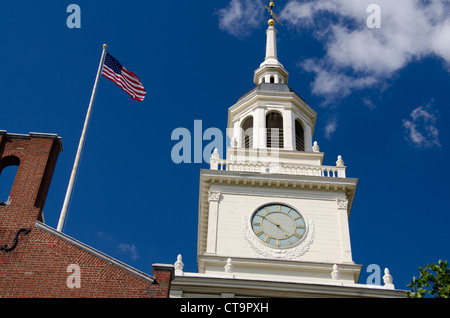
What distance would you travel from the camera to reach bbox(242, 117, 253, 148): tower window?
3452 cm

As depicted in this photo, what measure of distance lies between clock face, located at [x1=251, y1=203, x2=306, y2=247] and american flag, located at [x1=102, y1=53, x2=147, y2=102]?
786 centimetres

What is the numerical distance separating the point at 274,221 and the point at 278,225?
307 millimetres

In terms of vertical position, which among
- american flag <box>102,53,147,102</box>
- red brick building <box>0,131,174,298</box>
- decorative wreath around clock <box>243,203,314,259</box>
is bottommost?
red brick building <box>0,131,174,298</box>

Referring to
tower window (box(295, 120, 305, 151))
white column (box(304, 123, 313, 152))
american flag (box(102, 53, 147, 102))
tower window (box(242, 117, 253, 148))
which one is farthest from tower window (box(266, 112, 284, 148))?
american flag (box(102, 53, 147, 102))

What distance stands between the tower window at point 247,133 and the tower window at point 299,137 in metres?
2.56

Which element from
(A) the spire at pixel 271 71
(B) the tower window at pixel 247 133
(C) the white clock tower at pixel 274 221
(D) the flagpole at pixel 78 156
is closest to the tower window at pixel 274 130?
(C) the white clock tower at pixel 274 221

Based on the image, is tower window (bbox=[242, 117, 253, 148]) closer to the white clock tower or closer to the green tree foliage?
the white clock tower

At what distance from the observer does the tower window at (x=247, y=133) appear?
34.5 m

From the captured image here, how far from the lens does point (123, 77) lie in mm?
29719

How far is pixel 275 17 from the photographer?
149ft

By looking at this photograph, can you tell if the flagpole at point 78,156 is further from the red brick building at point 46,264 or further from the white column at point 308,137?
the white column at point 308,137
